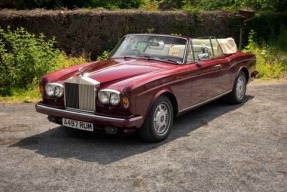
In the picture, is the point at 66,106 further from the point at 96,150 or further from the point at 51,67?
the point at 51,67

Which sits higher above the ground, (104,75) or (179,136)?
(104,75)

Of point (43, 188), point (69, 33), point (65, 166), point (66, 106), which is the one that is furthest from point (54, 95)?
point (69, 33)

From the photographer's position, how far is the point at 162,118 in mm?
6039

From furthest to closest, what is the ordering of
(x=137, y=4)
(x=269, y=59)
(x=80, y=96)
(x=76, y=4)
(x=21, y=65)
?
1. (x=137, y=4)
2. (x=76, y=4)
3. (x=269, y=59)
4. (x=21, y=65)
5. (x=80, y=96)

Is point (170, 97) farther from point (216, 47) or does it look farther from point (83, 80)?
point (216, 47)

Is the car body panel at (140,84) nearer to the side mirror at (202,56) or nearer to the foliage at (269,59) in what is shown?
the side mirror at (202,56)

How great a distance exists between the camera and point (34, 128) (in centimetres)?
665

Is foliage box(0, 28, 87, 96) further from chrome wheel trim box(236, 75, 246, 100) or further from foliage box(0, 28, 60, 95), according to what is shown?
chrome wheel trim box(236, 75, 246, 100)

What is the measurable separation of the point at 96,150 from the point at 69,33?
7.94 metres

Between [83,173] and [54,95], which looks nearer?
[83,173]

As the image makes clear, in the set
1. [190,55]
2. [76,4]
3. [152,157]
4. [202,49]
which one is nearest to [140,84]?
[152,157]

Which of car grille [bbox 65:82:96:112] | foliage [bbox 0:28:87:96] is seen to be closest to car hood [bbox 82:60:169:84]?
car grille [bbox 65:82:96:112]

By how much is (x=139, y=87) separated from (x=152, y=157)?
0.95m

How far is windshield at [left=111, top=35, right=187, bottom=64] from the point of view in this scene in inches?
266
